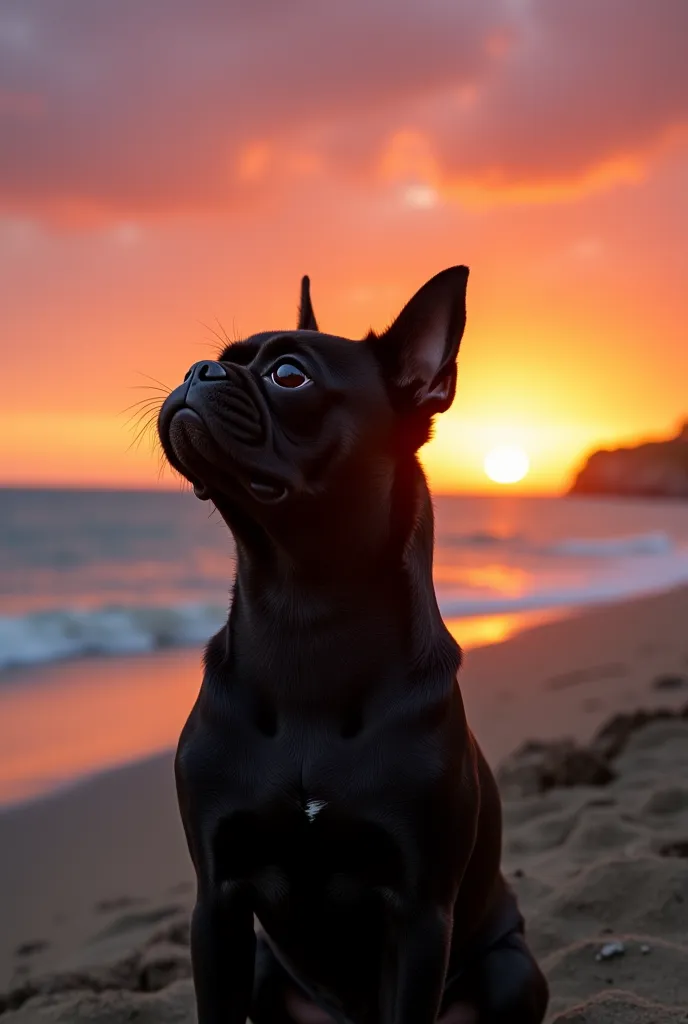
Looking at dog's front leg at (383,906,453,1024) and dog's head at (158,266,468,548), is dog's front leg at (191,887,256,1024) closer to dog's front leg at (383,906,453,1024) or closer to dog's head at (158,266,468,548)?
dog's front leg at (383,906,453,1024)

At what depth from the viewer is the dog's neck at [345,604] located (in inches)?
84.4

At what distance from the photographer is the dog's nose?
206 centimetres

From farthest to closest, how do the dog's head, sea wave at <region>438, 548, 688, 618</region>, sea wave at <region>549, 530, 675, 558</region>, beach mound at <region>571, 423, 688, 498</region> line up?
beach mound at <region>571, 423, 688, 498</region> < sea wave at <region>549, 530, 675, 558</region> < sea wave at <region>438, 548, 688, 618</region> < the dog's head

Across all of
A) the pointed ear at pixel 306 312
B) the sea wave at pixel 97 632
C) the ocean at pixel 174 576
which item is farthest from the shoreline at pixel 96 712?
the pointed ear at pixel 306 312

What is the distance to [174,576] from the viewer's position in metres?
21.9

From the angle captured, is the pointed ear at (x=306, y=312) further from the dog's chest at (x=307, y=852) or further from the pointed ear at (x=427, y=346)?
the dog's chest at (x=307, y=852)

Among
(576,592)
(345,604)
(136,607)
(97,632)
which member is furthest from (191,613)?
(345,604)

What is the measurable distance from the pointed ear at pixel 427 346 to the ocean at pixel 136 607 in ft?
1.95

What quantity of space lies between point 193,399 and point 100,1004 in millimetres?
2196

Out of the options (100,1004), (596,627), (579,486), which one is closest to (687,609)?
(596,627)

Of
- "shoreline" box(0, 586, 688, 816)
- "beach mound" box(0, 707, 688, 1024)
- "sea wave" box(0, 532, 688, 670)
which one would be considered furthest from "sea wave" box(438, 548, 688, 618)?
"beach mound" box(0, 707, 688, 1024)

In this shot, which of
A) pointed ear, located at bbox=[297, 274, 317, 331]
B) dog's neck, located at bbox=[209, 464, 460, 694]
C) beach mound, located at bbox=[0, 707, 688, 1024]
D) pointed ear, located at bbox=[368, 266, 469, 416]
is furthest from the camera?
beach mound, located at bbox=[0, 707, 688, 1024]

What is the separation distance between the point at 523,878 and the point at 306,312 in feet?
8.93

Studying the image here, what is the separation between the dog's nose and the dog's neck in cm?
38
